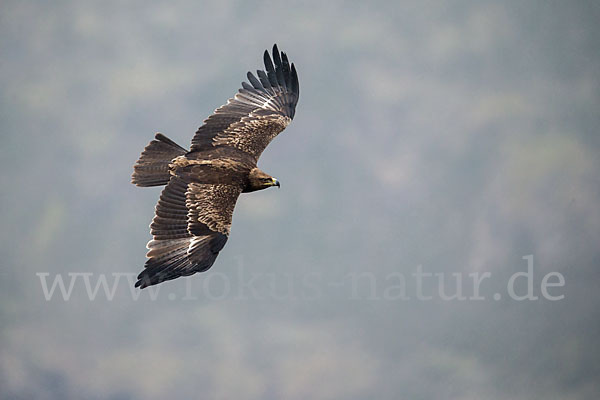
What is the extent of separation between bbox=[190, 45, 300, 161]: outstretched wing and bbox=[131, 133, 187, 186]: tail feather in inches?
23.8

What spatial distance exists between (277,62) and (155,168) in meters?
5.30

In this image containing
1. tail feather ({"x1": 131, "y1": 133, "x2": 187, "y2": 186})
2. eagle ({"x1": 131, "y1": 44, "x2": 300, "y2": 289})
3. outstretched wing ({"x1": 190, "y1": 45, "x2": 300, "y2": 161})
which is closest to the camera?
eagle ({"x1": 131, "y1": 44, "x2": 300, "y2": 289})

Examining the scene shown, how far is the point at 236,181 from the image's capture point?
22.6 m

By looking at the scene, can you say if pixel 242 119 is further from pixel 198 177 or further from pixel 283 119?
pixel 198 177

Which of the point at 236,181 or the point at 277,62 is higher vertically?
the point at 277,62

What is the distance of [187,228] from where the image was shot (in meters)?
21.4

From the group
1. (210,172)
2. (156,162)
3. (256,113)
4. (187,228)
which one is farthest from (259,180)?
(256,113)

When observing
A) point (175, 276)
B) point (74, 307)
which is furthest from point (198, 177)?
point (74, 307)

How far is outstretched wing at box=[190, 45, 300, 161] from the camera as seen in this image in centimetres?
2398

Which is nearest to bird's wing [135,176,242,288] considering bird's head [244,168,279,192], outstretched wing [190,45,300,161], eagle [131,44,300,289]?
eagle [131,44,300,289]

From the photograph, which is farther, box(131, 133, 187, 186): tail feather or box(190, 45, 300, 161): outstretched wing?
box(190, 45, 300, 161): outstretched wing

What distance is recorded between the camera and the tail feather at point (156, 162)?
891 inches

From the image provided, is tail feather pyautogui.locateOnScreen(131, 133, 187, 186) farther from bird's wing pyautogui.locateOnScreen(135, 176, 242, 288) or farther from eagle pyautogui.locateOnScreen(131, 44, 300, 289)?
bird's wing pyautogui.locateOnScreen(135, 176, 242, 288)

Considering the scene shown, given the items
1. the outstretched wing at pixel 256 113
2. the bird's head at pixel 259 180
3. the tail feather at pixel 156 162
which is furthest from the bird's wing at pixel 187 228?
the outstretched wing at pixel 256 113
